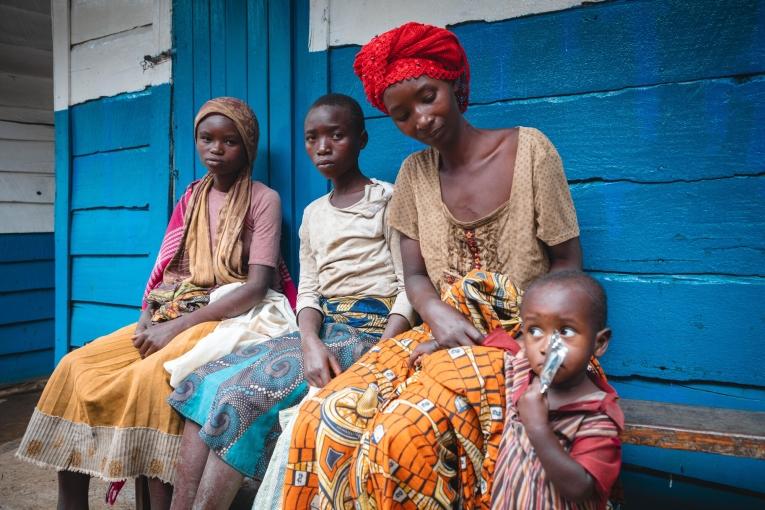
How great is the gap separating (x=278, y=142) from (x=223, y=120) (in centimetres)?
35

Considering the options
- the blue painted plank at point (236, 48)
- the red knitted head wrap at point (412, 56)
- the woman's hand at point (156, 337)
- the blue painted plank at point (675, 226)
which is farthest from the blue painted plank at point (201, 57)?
the blue painted plank at point (675, 226)

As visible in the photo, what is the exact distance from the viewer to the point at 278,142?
9.08 feet

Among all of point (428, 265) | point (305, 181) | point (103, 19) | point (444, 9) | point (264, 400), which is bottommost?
point (264, 400)

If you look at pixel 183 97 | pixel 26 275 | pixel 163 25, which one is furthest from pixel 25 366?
pixel 163 25

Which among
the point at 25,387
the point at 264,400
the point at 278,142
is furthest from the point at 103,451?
the point at 25,387

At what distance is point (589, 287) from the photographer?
127 centimetres

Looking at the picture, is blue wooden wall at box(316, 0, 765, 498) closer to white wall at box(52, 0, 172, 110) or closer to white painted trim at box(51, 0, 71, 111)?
white wall at box(52, 0, 172, 110)

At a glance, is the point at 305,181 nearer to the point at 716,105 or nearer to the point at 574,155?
the point at 574,155

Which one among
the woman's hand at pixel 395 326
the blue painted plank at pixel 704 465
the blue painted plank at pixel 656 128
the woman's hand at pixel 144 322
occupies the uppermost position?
the blue painted plank at pixel 656 128

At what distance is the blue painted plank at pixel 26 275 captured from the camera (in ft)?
15.8

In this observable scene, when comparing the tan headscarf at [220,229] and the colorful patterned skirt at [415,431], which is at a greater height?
the tan headscarf at [220,229]

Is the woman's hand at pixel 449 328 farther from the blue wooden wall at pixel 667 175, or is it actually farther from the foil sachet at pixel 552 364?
the blue wooden wall at pixel 667 175

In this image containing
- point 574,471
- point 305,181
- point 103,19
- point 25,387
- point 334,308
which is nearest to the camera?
point 574,471

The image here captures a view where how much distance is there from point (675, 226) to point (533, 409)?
1073mm
